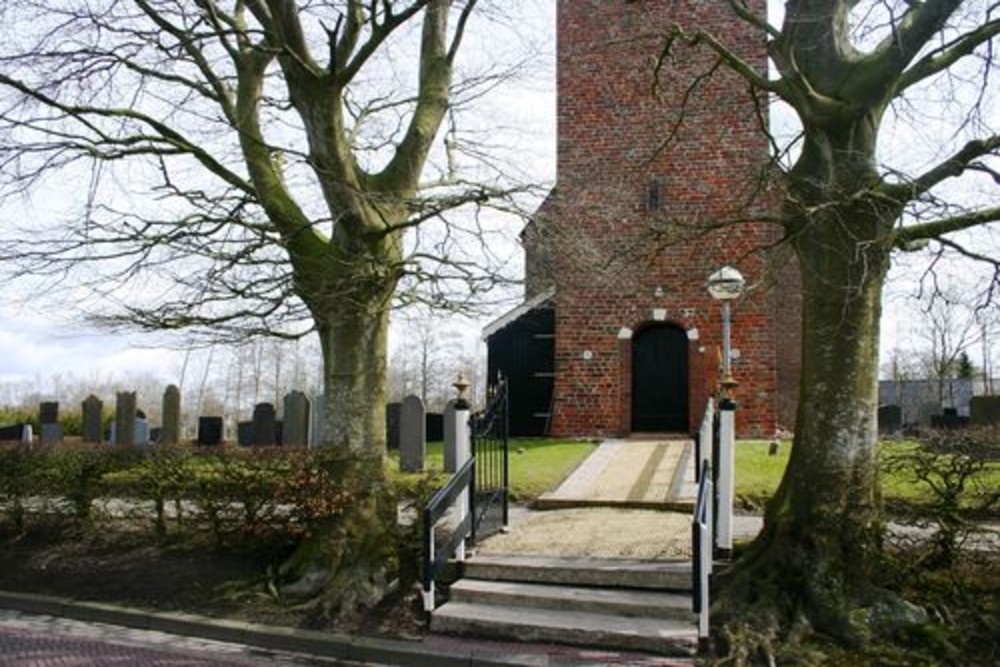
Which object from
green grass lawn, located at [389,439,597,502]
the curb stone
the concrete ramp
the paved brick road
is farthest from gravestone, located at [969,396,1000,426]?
the paved brick road

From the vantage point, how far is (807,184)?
7.88 meters

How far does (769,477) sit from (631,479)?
6.54ft

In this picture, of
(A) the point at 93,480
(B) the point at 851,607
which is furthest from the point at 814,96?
(A) the point at 93,480

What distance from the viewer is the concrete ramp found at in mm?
11586

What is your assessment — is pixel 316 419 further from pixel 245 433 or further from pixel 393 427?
pixel 245 433

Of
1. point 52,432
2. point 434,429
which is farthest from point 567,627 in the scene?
point 52,432

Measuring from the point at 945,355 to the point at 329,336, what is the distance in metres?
35.4

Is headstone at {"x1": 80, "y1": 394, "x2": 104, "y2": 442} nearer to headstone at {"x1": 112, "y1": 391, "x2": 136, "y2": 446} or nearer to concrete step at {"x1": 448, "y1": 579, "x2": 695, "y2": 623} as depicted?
headstone at {"x1": 112, "y1": 391, "x2": 136, "y2": 446}

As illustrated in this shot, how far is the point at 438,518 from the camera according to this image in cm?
795

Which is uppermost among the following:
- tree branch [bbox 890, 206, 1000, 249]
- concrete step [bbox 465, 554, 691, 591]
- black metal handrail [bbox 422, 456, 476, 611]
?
tree branch [bbox 890, 206, 1000, 249]

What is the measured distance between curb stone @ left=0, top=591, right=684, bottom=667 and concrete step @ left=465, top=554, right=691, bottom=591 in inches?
45.3

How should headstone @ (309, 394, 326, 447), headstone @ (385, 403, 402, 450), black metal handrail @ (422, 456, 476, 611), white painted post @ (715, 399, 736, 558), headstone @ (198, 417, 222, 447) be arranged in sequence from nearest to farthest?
1. black metal handrail @ (422, 456, 476, 611)
2. white painted post @ (715, 399, 736, 558)
3. headstone @ (385, 403, 402, 450)
4. headstone @ (309, 394, 326, 447)
5. headstone @ (198, 417, 222, 447)

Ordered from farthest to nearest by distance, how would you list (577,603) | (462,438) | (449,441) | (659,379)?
(659,379), (449,441), (462,438), (577,603)

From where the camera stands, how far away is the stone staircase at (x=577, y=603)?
7023 millimetres
